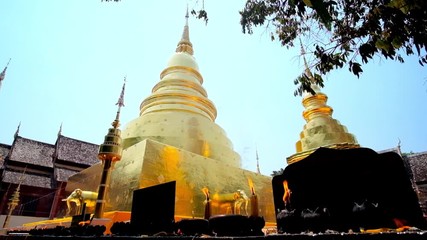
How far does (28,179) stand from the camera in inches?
746

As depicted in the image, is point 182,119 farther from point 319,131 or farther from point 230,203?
point 319,131

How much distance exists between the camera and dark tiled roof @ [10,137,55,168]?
20.3 m

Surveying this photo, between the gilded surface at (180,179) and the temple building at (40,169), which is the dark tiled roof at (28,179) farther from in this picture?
the gilded surface at (180,179)

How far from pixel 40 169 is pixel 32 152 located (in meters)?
1.90

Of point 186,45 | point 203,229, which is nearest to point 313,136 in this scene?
point 203,229

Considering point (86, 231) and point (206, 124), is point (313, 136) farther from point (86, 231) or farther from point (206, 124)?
point (86, 231)

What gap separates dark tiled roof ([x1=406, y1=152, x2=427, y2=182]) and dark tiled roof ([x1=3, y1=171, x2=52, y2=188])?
84.0 feet

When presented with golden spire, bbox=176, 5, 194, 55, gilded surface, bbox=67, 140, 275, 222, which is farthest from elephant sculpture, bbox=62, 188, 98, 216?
golden spire, bbox=176, 5, 194, 55

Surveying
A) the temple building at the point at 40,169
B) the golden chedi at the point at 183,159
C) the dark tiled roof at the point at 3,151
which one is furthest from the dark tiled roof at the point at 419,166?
the dark tiled roof at the point at 3,151

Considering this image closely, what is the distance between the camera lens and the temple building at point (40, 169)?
18.1 m

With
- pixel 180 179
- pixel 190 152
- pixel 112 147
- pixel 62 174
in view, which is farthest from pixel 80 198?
pixel 62 174

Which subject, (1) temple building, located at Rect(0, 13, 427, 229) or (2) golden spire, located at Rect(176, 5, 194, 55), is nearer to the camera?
(1) temple building, located at Rect(0, 13, 427, 229)

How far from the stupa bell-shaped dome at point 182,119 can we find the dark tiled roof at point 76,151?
43.2 feet

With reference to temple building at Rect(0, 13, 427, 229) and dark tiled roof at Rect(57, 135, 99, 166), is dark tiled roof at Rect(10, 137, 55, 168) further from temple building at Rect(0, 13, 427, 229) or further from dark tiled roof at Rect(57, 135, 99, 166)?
temple building at Rect(0, 13, 427, 229)
